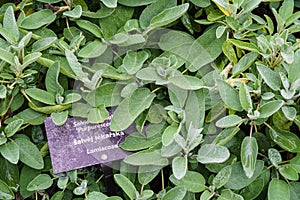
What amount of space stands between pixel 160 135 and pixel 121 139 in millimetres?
97

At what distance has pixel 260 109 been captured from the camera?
106 cm

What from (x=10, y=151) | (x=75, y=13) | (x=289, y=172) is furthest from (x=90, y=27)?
(x=289, y=172)

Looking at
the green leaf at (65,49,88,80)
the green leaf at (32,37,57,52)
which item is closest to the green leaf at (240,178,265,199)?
the green leaf at (65,49,88,80)

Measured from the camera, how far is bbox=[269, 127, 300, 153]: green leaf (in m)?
1.08

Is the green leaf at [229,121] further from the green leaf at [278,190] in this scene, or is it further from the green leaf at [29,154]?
the green leaf at [29,154]

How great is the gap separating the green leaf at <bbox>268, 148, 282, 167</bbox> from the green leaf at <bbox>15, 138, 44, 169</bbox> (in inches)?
21.0

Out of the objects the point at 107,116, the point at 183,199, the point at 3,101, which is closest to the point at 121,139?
the point at 107,116

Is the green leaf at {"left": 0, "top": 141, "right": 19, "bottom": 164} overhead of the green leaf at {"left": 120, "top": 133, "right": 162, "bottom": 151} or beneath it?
overhead

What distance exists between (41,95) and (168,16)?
36 cm

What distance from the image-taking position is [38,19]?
123cm

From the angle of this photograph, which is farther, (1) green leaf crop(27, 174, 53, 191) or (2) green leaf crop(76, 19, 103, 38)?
(2) green leaf crop(76, 19, 103, 38)

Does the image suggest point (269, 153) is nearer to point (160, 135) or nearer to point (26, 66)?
point (160, 135)

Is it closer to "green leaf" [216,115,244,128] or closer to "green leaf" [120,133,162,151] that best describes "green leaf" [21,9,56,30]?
"green leaf" [120,133,162,151]

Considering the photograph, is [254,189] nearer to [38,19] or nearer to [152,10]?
[152,10]
